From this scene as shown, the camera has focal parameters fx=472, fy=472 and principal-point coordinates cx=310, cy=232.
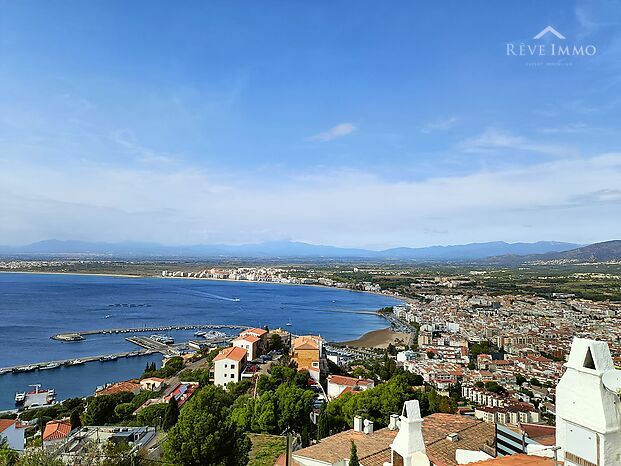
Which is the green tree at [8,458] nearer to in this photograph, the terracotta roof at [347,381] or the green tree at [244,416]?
the green tree at [244,416]

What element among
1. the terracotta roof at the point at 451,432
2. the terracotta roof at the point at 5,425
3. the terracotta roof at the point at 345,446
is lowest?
the terracotta roof at the point at 5,425

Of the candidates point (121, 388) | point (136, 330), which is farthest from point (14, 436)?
point (136, 330)

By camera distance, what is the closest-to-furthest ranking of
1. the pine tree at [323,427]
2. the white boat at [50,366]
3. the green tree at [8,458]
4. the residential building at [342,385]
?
the green tree at [8,458] < the pine tree at [323,427] < the residential building at [342,385] < the white boat at [50,366]

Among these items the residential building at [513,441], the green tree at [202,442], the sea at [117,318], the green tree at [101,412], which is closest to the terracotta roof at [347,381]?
the green tree at [101,412]

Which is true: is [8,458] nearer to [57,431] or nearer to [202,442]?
[202,442]

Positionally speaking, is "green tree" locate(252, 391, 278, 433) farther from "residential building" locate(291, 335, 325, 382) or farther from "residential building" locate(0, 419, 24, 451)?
"residential building" locate(291, 335, 325, 382)

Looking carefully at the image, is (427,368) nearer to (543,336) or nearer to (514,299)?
(543,336)
